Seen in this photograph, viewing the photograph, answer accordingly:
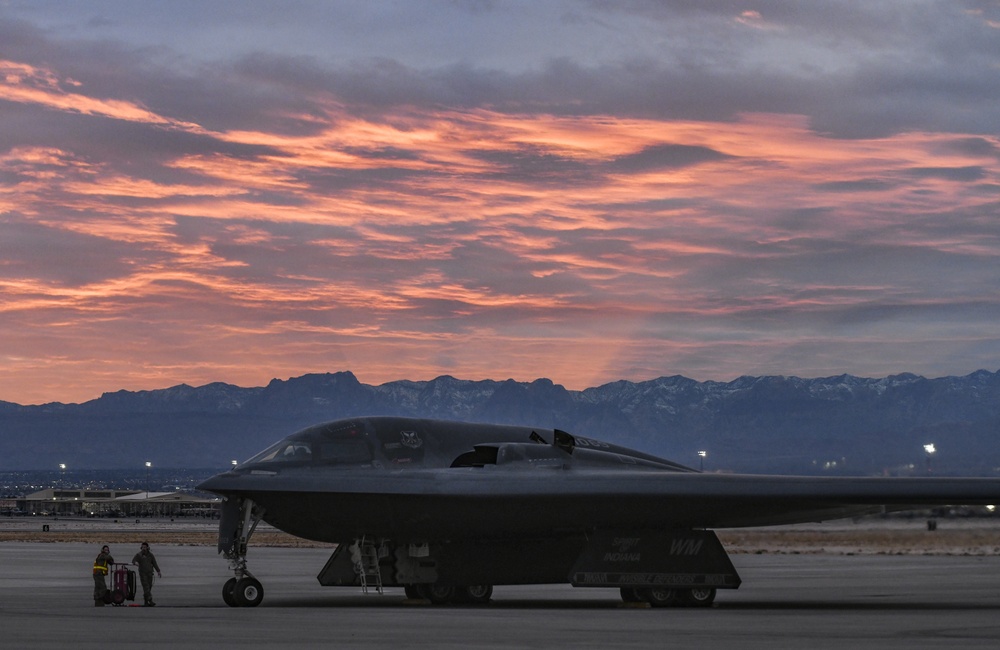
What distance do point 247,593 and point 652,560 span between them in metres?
8.15

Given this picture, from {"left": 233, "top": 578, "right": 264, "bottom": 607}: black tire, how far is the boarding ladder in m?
2.71

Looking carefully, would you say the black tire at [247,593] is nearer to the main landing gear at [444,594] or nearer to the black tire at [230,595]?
the black tire at [230,595]

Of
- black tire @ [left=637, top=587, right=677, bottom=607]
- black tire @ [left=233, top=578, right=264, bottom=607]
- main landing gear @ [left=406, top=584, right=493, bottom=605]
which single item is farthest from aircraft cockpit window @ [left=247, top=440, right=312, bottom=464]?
black tire @ [left=637, top=587, right=677, bottom=607]

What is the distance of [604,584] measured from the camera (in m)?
26.6

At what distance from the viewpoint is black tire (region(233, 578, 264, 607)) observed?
26.0 m

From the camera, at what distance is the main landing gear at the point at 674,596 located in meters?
26.8

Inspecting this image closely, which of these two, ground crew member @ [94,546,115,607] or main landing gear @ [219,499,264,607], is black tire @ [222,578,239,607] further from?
ground crew member @ [94,546,115,607]

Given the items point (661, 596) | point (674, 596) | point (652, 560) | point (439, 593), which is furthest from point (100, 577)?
point (674, 596)

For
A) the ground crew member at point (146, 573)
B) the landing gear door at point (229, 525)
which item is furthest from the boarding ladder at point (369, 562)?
the ground crew member at point (146, 573)

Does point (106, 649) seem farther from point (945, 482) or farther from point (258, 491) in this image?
point (945, 482)

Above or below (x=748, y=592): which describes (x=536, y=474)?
above

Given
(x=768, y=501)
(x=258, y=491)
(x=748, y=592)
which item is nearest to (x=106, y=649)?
(x=258, y=491)

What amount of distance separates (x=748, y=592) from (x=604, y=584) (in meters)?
7.66

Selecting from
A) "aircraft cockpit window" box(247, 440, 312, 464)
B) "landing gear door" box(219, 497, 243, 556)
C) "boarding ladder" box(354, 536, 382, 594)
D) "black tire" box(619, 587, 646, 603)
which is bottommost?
"black tire" box(619, 587, 646, 603)
